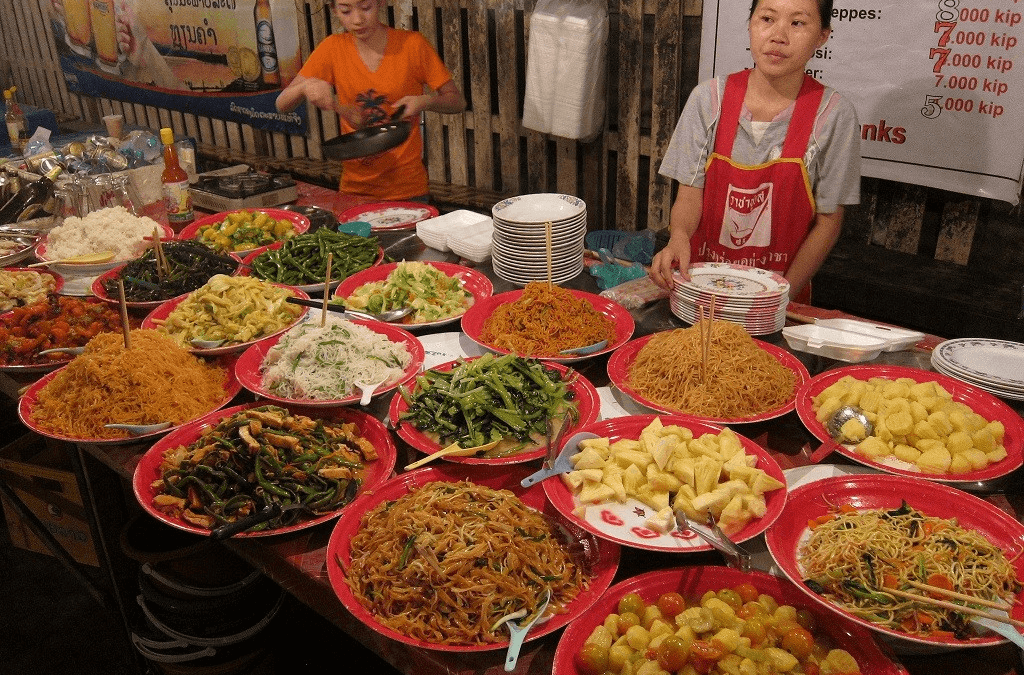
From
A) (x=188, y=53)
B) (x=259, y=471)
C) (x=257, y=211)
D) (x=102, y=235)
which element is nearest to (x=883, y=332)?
(x=259, y=471)

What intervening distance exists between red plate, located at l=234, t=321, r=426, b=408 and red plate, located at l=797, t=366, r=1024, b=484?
129 centimetres

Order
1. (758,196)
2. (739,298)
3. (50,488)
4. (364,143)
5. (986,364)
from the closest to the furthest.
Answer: (986,364) < (739,298) < (758,196) < (50,488) < (364,143)

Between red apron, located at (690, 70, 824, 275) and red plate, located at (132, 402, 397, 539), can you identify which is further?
red apron, located at (690, 70, 824, 275)

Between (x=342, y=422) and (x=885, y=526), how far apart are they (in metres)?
1.56

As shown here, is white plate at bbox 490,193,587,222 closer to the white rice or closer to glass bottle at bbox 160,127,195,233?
the white rice

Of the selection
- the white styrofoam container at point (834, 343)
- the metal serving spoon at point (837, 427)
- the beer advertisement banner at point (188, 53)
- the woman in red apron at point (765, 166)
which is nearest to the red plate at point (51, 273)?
the woman in red apron at point (765, 166)

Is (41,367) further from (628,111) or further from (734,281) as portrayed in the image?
(628,111)

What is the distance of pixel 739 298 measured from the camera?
2775mm

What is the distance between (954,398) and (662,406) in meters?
0.92

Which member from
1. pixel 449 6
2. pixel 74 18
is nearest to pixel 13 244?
pixel 449 6

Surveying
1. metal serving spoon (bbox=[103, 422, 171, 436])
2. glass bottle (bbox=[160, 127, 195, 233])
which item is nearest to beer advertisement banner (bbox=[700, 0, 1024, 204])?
glass bottle (bbox=[160, 127, 195, 233])

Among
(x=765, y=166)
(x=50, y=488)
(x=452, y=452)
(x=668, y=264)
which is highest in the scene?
(x=765, y=166)

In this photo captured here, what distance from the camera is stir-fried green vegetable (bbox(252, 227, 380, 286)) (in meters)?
3.46

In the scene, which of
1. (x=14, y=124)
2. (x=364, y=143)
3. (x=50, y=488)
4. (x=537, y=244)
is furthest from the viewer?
(x=14, y=124)
